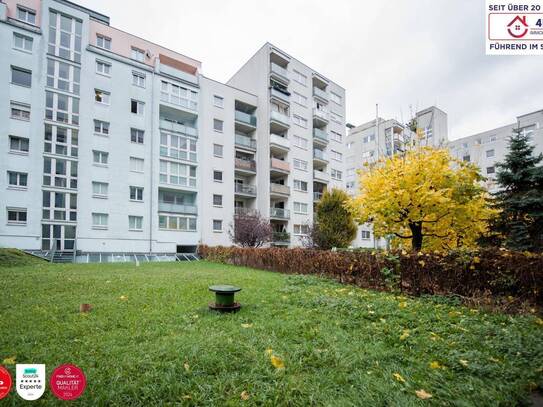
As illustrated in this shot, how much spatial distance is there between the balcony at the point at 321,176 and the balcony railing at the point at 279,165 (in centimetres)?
570

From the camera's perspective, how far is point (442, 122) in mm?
52594

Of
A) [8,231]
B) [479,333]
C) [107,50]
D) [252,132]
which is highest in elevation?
[107,50]

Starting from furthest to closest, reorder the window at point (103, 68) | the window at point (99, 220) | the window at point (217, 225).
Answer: the window at point (217, 225)
the window at point (103, 68)
the window at point (99, 220)

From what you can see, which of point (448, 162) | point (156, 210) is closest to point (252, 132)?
point (156, 210)

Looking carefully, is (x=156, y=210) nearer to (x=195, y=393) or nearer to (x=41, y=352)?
(x=41, y=352)

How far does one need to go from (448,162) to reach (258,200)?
75.4 ft

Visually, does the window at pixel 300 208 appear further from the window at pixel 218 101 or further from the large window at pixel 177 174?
the window at pixel 218 101

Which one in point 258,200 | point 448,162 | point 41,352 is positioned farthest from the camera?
point 258,200

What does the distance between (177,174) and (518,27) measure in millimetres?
25702

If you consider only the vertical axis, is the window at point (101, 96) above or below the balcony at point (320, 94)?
below

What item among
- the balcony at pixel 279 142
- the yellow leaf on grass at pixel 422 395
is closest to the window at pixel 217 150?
the balcony at pixel 279 142

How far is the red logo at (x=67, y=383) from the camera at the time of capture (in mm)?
2551

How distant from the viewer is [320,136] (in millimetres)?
38125

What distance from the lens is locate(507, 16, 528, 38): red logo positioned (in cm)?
533
